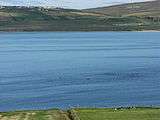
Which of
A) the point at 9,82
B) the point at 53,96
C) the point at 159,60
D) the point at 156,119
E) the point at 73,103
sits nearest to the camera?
the point at 156,119

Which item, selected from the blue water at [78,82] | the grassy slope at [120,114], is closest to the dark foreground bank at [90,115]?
the grassy slope at [120,114]

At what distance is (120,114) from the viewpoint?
44406 mm

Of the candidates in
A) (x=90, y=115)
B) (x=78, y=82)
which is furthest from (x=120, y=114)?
(x=78, y=82)

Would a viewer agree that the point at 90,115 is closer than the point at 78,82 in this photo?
Yes

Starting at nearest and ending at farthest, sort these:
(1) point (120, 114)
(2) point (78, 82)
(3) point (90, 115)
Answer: (3) point (90, 115) < (1) point (120, 114) < (2) point (78, 82)

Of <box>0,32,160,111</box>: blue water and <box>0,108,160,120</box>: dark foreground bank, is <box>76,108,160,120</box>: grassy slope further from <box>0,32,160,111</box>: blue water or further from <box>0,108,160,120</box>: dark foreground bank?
<box>0,32,160,111</box>: blue water

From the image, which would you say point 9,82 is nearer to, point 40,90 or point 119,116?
point 40,90

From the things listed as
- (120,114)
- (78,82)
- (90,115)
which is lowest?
(78,82)

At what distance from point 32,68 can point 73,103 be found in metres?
47.5

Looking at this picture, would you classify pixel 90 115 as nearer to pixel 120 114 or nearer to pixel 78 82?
pixel 120 114

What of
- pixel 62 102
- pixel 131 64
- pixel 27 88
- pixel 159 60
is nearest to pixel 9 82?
pixel 27 88

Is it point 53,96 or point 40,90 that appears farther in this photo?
point 40,90

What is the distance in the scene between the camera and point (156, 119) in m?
41.2

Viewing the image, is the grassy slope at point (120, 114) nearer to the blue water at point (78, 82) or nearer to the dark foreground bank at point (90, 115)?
the dark foreground bank at point (90, 115)
